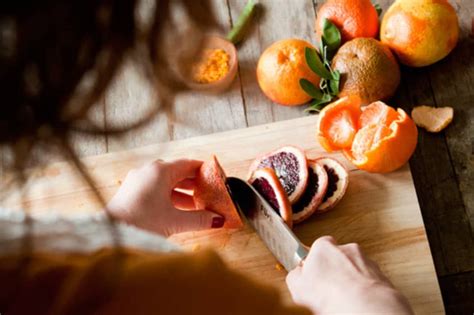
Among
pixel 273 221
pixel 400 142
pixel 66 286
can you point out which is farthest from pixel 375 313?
pixel 66 286

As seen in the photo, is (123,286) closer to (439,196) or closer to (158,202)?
(158,202)

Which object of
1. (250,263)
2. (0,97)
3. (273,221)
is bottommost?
(250,263)

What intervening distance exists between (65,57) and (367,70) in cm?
104

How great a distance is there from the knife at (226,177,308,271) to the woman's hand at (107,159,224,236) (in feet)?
0.17

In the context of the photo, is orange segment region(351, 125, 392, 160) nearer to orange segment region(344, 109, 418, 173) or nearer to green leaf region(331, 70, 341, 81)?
orange segment region(344, 109, 418, 173)

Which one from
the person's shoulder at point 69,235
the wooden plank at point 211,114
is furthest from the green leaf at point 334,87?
the person's shoulder at point 69,235

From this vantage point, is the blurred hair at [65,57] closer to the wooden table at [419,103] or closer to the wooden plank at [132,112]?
the wooden table at [419,103]

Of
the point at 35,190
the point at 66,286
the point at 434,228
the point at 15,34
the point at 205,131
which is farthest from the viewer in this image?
the point at 205,131

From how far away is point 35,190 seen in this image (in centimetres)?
132

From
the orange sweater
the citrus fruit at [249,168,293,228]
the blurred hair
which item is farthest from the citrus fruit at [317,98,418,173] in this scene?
the blurred hair

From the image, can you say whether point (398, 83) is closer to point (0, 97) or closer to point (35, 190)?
point (35, 190)

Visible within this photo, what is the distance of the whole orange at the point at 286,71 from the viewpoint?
148 cm

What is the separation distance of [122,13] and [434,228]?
1.07m

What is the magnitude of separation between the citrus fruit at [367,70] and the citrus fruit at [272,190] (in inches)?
14.1
